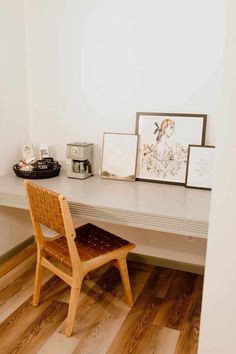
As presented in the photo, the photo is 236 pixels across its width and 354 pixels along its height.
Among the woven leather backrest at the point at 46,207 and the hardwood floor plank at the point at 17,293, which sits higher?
the woven leather backrest at the point at 46,207

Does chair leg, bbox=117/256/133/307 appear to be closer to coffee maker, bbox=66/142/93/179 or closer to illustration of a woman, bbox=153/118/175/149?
coffee maker, bbox=66/142/93/179

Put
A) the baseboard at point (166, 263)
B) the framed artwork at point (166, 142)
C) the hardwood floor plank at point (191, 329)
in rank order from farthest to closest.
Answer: the baseboard at point (166, 263), the framed artwork at point (166, 142), the hardwood floor plank at point (191, 329)

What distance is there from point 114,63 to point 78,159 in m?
0.71

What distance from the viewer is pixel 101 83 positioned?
7.42 ft

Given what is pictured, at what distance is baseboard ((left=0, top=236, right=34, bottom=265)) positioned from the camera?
2.42m

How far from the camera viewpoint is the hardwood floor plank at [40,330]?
1667 mm

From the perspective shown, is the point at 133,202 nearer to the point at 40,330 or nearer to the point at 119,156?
the point at 119,156

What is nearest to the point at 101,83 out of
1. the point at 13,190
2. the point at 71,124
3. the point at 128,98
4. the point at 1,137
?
the point at 128,98

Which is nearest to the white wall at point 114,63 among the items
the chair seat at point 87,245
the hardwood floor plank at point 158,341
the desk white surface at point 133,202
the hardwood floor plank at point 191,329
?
the desk white surface at point 133,202

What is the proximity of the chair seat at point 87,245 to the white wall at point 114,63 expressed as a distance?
0.57 metres

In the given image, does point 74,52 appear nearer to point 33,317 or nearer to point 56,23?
point 56,23

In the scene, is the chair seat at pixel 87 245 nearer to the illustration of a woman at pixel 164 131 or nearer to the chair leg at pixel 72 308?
the chair leg at pixel 72 308

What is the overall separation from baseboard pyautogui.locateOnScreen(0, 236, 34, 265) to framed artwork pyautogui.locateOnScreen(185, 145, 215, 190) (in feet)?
4.76

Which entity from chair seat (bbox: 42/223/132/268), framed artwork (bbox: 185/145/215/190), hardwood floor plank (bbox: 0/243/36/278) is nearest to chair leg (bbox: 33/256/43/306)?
chair seat (bbox: 42/223/132/268)
